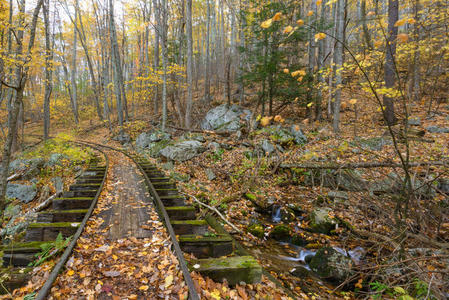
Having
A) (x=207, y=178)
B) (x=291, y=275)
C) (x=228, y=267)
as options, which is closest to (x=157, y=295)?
(x=228, y=267)

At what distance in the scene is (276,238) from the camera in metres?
6.46

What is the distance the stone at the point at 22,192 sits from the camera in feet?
28.4

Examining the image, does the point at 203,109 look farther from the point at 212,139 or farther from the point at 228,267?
the point at 228,267

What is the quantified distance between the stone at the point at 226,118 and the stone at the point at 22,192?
10.1 metres

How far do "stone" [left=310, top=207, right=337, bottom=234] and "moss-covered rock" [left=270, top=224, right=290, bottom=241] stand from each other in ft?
2.81

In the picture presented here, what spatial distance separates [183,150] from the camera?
1145cm

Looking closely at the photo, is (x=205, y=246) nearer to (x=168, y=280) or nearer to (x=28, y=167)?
(x=168, y=280)

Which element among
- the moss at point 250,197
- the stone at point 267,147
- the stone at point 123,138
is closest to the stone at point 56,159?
the stone at point 123,138

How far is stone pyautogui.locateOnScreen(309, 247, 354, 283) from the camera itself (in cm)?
471

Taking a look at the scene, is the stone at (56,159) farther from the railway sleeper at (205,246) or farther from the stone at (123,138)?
the railway sleeper at (205,246)

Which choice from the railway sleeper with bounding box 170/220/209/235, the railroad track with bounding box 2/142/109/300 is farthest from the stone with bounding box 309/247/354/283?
the railroad track with bounding box 2/142/109/300

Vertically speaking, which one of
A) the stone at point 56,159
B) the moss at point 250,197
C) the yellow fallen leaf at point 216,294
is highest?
the stone at point 56,159

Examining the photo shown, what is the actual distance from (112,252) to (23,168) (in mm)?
11648

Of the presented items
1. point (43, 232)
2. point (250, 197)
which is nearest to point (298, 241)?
point (250, 197)
